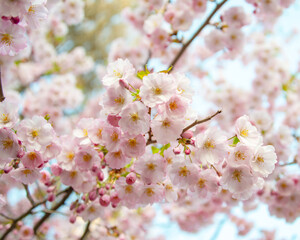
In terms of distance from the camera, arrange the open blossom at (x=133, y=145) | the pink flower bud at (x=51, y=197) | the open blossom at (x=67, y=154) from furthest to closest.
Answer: the pink flower bud at (x=51, y=197) → the open blossom at (x=67, y=154) → the open blossom at (x=133, y=145)

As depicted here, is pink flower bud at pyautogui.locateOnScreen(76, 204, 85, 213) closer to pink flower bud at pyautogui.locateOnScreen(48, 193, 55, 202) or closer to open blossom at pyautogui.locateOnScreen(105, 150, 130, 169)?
pink flower bud at pyautogui.locateOnScreen(48, 193, 55, 202)

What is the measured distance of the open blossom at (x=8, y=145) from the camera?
55.4 inches

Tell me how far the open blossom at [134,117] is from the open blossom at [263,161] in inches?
24.0

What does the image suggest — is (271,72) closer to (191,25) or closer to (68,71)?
(191,25)

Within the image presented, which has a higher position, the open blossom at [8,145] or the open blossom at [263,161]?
the open blossom at [8,145]

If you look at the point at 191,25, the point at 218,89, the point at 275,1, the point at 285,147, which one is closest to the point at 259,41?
the point at 218,89

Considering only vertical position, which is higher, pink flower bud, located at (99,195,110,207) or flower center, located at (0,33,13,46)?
flower center, located at (0,33,13,46)

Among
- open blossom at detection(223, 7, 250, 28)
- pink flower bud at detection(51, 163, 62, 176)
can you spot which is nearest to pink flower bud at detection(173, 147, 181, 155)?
pink flower bud at detection(51, 163, 62, 176)

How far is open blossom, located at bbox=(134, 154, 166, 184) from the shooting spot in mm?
1521

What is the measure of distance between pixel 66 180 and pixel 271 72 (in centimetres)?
461

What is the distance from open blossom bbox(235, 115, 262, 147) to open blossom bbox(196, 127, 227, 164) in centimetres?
9

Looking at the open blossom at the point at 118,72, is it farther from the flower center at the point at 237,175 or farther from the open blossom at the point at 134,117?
the flower center at the point at 237,175

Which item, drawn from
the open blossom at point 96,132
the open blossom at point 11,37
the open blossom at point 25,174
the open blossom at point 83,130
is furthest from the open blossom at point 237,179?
the open blossom at point 11,37

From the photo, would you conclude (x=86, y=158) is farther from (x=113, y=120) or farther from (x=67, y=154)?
(x=113, y=120)
